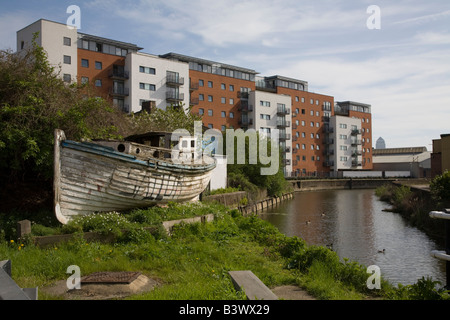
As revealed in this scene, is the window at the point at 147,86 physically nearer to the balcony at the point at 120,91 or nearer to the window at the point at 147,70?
the window at the point at 147,70

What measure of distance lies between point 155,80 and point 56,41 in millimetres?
12436

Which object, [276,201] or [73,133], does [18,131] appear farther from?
[276,201]

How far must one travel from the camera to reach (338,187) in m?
70.8

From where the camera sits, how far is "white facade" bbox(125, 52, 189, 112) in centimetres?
4800

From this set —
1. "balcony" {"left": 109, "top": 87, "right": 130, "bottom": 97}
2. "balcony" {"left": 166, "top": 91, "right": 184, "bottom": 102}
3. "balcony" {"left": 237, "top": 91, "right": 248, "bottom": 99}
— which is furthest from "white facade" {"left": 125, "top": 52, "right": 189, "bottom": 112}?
"balcony" {"left": 237, "top": 91, "right": 248, "bottom": 99}

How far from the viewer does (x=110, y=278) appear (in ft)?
21.8

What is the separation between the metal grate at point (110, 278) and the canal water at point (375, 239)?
8.10 m

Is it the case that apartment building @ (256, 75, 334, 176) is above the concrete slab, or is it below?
above

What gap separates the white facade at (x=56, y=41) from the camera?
41.0m

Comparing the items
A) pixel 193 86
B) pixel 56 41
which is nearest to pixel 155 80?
pixel 193 86

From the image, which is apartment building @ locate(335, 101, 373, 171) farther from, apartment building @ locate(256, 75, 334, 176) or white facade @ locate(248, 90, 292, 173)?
white facade @ locate(248, 90, 292, 173)

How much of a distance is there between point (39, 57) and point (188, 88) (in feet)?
133

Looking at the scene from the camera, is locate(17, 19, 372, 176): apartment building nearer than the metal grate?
No
